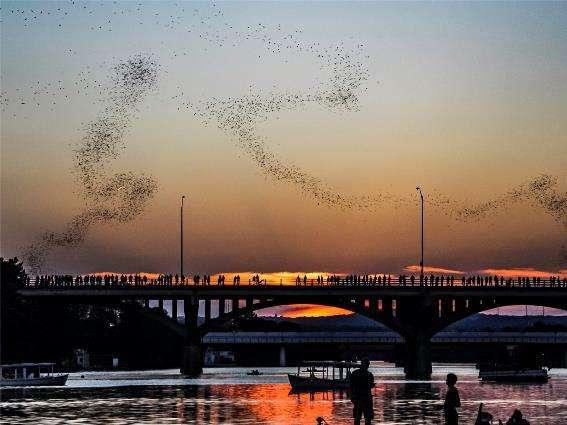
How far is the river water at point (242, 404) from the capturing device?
293 feet

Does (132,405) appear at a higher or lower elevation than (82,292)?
lower

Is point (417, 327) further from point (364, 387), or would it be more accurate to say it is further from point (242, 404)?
point (364, 387)

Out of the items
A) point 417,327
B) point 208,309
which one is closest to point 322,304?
point 417,327

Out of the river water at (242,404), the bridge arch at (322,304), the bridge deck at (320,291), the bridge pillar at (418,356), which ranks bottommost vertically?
the river water at (242,404)

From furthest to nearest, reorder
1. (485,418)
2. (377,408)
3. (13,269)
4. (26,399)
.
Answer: (13,269) → (26,399) → (377,408) → (485,418)

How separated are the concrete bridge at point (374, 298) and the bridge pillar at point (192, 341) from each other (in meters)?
0.14

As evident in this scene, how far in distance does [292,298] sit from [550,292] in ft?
112

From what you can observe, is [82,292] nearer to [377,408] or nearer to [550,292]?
[550,292]

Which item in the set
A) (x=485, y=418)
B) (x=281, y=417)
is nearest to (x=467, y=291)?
(x=281, y=417)

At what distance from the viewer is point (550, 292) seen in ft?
594

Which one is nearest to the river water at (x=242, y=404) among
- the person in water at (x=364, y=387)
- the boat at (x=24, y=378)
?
the boat at (x=24, y=378)

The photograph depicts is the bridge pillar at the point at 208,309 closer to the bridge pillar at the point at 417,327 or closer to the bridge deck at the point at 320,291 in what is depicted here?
the bridge deck at the point at 320,291

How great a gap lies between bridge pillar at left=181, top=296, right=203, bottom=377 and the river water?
3041cm

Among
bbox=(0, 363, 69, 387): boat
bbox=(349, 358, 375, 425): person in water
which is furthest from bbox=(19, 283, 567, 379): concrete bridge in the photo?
bbox=(349, 358, 375, 425): person in water
